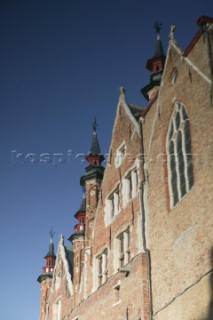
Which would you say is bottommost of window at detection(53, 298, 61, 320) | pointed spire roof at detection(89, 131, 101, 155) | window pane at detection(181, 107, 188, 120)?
window at detection(53, 298, 61, 320)

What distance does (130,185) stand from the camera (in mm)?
26188

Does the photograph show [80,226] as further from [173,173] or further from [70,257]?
[173,173]

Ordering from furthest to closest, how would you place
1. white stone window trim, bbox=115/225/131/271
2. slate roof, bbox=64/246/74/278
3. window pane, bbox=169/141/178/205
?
slate roof, bbox=64/246/74/278 → white stone window trim, bbox=115/225/131/271 → window pane, bbox=169/141/178/205

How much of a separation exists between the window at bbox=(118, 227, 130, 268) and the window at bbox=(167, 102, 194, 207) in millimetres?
4738

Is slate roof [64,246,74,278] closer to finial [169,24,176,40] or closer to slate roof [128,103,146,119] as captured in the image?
slate roof [128,103,146,119]

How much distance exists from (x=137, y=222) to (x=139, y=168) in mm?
2556

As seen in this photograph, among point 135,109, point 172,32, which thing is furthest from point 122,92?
point 172,32

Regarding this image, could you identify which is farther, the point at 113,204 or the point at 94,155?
the point at 94,155

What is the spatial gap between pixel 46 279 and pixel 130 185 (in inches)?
786

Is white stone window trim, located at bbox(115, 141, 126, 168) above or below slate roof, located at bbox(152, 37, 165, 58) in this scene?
below

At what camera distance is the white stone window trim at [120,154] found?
27266 mm

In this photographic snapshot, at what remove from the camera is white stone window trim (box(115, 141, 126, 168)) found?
89.5 ft

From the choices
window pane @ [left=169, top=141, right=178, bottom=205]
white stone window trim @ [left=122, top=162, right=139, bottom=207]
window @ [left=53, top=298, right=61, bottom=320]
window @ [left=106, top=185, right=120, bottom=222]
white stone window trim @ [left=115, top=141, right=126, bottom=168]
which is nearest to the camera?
window pane @ [left=169, top=141, right=178, bottom=205]

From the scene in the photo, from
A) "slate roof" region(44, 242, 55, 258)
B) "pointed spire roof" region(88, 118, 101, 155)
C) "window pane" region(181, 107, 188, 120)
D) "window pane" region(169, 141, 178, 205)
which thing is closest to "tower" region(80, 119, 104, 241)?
"pointed spire roof" region(88, 118, 101, 155)
